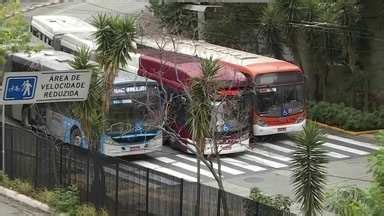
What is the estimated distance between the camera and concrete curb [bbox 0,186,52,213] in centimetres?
1705

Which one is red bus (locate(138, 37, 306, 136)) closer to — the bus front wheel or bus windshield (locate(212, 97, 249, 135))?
bus windshield (locate(212, 97, 249, 135))

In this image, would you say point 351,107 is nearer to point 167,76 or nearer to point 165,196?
point 167,76

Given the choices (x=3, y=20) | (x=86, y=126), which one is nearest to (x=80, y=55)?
(x=86, y=126)

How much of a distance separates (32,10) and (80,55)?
4372cm

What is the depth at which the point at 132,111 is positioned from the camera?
24.0 meters

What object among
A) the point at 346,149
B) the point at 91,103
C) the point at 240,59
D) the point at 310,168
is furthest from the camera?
the point at 240,59

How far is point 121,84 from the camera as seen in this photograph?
2369cm

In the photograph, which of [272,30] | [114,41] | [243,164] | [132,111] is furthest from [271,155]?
[272,30]

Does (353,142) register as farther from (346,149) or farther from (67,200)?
(67,200)

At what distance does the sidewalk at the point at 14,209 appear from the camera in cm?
1692

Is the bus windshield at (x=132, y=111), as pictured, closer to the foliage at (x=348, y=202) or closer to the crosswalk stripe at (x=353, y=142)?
the crosswalk stripe at (x=353, y=142)

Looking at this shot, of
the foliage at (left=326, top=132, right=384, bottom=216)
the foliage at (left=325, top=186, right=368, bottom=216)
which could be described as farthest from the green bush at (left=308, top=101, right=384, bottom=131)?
the foliage at (left=326, top=132, right=384, bottom=216)

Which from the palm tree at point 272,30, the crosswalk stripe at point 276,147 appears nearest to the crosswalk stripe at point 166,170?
the crosswalk stripe at point 276,147

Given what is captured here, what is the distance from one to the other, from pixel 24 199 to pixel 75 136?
729 centimetres
